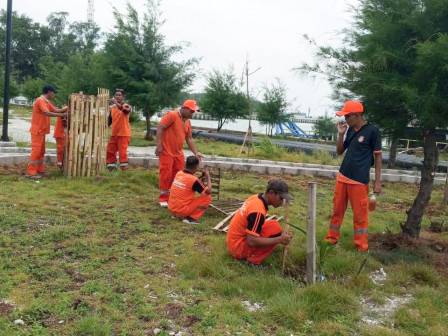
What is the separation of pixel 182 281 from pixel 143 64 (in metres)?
14.1

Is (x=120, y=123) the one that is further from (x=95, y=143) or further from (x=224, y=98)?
(x=224, y=98)

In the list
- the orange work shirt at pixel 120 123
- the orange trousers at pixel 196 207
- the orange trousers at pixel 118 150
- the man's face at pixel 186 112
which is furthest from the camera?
the orange trousers at pixel 118 150

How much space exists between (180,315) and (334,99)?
13.0 feet

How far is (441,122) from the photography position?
4.84m

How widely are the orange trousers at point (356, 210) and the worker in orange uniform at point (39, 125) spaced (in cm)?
554

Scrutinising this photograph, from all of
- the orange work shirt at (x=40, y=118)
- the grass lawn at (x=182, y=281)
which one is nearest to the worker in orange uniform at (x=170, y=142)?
the grass lawn at (x=182, y=281)

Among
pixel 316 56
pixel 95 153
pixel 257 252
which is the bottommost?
pixel 257 252

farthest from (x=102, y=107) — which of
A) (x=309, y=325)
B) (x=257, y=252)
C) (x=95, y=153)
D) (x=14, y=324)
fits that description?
(x=309, y=325)

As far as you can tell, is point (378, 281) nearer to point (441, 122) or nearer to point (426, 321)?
point (426, 321)

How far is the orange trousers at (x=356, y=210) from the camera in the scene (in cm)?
487

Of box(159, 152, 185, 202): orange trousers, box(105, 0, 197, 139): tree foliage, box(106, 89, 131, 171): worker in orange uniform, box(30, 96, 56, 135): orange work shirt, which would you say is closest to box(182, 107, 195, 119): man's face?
box(159, 152, 185, 202): orange trousers

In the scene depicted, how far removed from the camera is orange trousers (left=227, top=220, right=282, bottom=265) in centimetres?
431

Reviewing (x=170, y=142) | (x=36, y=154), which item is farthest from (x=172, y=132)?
(x=36, y=154)

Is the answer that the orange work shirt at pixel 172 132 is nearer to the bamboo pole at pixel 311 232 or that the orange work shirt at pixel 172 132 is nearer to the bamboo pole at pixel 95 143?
the bamboo pole at pixel 95 143
